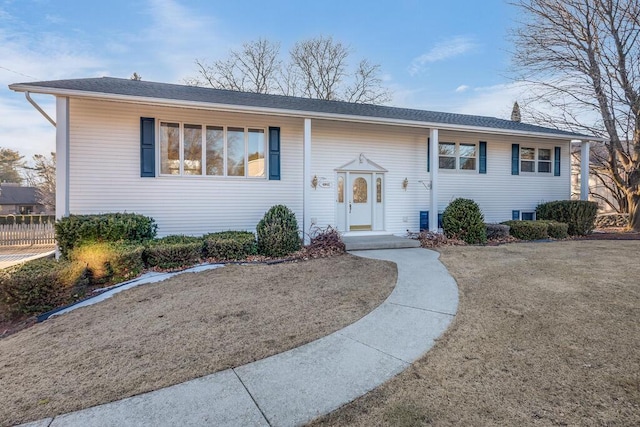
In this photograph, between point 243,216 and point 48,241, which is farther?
point 48,241

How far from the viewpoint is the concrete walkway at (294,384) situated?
2.07 meters

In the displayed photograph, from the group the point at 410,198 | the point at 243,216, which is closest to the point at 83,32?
the point at 243,216

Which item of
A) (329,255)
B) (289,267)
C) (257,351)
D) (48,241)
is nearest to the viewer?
(257,351)

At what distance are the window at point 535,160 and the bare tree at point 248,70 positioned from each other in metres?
15.5

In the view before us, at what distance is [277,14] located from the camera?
13047 millimetres

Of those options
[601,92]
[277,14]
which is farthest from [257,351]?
[601,92]

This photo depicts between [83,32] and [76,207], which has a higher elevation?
[83,32]

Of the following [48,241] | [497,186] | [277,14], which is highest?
[277,14]

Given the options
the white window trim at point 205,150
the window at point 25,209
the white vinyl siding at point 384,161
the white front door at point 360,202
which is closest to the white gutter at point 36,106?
the white window trim at point 205,150

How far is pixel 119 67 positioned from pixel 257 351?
1478 centimetres

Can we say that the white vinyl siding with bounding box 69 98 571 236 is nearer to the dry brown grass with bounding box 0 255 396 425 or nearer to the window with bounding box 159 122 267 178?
the window with bounding box 159 122 267 178

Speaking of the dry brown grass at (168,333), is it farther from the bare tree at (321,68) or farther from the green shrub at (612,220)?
the bare tree at (321,68)

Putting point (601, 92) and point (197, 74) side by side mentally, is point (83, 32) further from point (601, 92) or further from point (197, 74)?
point (601, 92)

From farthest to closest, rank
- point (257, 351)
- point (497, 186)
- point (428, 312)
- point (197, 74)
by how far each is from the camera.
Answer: point (197, 74) < point (497, 186) < point (428, 312) < point (257, 351)
